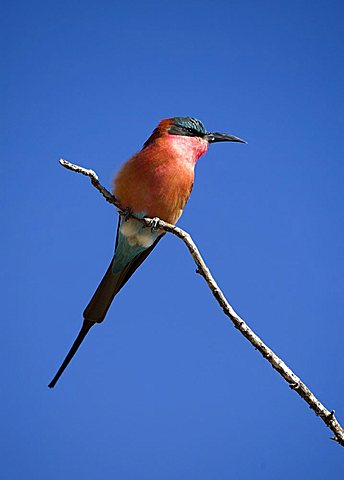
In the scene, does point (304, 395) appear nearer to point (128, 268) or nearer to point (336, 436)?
point (336, 436)

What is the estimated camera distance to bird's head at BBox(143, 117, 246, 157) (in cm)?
298

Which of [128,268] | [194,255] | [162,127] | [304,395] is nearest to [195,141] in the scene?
[162,127]

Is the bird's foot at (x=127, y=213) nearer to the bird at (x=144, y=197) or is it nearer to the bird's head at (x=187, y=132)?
the bird at (x=144, y=197)

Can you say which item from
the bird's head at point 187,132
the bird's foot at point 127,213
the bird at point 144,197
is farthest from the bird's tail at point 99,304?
the bird's head at point 187,132

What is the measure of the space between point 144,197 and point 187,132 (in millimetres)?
→ 515

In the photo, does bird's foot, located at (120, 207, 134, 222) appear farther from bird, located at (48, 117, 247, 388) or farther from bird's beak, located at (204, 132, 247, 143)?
bird's beak, located at (204, 132, 247, 143)

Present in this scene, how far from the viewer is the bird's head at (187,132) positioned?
298 centimetres

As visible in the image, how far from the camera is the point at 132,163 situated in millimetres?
2828

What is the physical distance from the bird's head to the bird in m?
0.03

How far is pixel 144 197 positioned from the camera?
8.87 feet

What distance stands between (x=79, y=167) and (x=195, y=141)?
3.55ft

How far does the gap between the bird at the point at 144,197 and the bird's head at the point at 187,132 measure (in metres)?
0.03

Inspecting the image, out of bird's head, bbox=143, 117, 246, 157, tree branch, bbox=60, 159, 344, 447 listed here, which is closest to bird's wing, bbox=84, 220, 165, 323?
bird's head, bbox=143, 117, 246, 157

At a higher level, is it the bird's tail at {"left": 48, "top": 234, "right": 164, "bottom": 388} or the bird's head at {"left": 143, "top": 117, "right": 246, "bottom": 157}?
the bird's head at {"left": 143, "top": 117, "right": 246, "bottom": 157}
